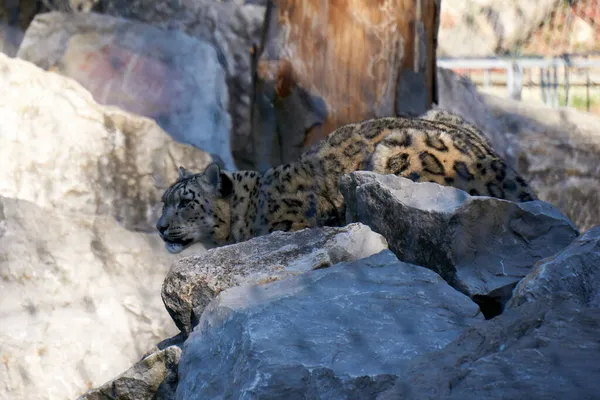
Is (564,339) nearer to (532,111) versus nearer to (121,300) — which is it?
(121,300)

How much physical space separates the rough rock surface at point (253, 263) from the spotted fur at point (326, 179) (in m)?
0.92

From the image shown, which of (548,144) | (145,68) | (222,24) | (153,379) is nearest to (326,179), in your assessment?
(153,379)

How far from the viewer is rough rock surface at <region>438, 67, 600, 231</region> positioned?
8445mm

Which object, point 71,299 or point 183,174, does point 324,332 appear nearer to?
point 183,174

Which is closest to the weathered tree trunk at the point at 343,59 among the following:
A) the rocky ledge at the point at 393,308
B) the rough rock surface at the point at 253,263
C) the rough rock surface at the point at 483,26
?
the rocky ledge at the point at 393,308

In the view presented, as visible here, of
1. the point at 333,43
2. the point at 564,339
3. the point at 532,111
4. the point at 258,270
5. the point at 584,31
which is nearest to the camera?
the point at 564,339

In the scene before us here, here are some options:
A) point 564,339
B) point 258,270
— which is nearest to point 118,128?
point 258,270

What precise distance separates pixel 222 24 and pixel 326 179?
445cm

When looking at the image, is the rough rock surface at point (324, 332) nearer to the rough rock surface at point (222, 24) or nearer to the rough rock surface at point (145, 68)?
the rough rock surface at point (145, 68)

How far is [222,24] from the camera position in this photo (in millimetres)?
8664

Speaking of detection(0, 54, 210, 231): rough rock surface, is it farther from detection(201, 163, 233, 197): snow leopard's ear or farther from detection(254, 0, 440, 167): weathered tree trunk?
detection(201, 163, 233, 197): snow leopard's ear

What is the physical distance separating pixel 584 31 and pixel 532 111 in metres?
9.81

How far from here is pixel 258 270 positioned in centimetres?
337

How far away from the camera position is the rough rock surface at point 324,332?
2.52m
